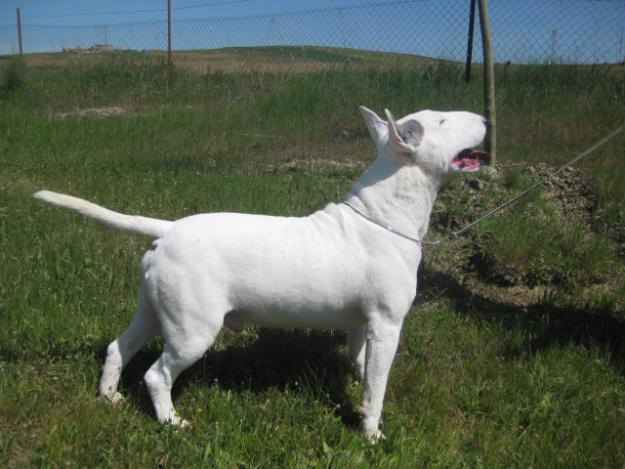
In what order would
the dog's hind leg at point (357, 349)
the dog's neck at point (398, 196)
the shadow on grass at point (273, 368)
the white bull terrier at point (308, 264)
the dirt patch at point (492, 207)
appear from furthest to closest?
1. the dirt patch at point (492, 207)
2. the dog's hind leg at point (357, 349)
3. the shadow on grass at point (273, 368)
4. the dog's neck at point (398, 196)
5. the white bull terrier at point (308, 264)

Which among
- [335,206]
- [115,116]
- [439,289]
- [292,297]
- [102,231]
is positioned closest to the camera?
[292,297]

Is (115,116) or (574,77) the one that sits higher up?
(574,77)

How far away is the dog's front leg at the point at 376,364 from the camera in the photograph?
3.09 metres

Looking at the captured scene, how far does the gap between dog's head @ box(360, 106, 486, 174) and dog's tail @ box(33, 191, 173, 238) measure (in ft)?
4.12

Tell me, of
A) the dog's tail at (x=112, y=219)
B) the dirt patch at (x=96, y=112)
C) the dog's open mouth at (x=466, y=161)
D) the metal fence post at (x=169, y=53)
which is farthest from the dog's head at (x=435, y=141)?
the metal fence post at (x=169, y=53)

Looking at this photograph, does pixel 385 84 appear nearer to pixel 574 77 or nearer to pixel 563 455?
pixel 574 77

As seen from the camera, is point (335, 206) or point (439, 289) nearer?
point (335, 206)

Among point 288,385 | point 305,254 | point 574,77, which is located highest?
point 574,77

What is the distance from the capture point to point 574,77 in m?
9.10

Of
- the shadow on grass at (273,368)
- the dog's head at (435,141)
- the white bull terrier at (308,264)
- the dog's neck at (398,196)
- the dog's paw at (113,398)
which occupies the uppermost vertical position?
the dog's head at (435,141)

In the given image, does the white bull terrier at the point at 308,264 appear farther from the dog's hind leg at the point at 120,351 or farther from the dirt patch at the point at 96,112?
the dirt patch at the point at 96,112

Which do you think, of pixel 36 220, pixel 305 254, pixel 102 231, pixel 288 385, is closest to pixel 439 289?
pixel 288 385

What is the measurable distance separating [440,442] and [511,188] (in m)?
3.68

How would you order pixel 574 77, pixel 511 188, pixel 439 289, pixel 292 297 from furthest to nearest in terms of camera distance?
pixel 574 77, pixel 511 188, pixel 439 289, pixel 292 297
